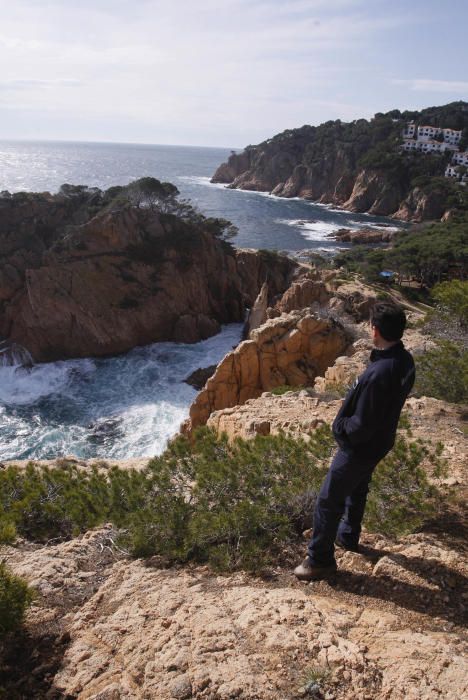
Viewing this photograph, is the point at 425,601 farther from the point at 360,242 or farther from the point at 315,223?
the point at 315,223

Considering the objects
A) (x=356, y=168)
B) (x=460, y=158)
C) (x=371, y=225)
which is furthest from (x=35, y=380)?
(x=460, y=158)

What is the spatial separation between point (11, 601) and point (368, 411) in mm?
3040

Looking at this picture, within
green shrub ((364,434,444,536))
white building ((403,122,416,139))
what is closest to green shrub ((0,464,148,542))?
green shrub ((364,434,444,536))

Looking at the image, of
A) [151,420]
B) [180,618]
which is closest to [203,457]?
[180,618]

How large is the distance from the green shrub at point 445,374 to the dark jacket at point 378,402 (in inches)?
251

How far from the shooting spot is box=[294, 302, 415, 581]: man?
3.58 meters

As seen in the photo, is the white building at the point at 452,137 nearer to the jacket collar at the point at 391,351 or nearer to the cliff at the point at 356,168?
the cliff at the point at 356,168

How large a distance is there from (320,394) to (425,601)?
311 inches

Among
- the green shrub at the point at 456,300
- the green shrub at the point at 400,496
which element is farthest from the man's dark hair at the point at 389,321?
the green shrub at the point at 456,300

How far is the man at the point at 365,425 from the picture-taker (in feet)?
11.7

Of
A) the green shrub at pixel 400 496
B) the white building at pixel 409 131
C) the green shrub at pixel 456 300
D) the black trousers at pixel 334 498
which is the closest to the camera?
the black trousers at pixel 334 498

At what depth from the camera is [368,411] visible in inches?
141

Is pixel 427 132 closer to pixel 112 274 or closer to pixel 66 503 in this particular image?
pixel 112 274

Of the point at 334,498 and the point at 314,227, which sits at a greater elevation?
the point at 314,227
